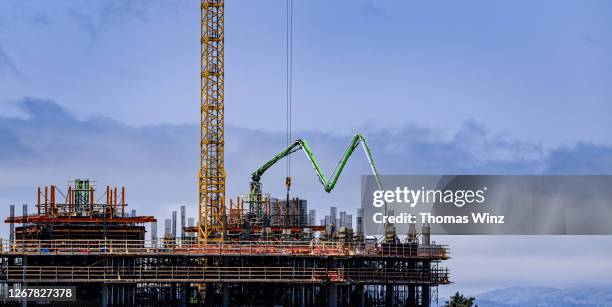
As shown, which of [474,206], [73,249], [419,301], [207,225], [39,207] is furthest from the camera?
[207,225]

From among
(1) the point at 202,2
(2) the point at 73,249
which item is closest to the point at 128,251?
(2) the point at 73,249

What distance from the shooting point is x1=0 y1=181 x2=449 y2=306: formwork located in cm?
14862

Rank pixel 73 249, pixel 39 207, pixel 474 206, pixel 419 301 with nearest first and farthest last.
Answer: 1. pixel 474 206
2. pixel 73 249
3. pixel 419 301
4. pixel 39 207

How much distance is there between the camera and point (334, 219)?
189500 mm

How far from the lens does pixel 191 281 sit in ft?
486

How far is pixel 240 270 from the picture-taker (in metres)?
150

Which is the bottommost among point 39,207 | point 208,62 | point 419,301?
point 419,301

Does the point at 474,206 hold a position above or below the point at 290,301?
above

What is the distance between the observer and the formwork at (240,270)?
149 m

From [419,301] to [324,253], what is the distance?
67.7ft

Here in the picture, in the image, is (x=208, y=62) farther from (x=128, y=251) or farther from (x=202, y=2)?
(x=128, y=251)

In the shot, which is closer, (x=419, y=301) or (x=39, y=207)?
(x=419, y=301)

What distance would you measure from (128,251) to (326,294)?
87.3 ft

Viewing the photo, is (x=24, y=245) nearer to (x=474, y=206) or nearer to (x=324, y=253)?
(x=324, y=253)
